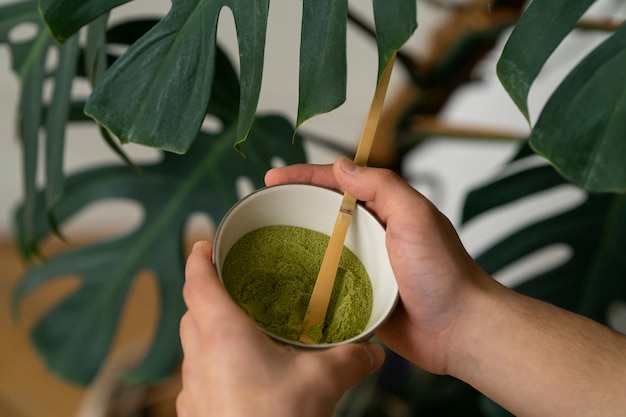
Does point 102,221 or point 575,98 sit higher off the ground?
point 575,98

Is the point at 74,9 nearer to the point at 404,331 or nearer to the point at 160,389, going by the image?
the point at 404,331

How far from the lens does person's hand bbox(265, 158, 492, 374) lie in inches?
22.8

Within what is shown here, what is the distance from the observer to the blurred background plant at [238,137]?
18.8 inches

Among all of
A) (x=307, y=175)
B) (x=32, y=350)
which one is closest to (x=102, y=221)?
(x=32, y=350)

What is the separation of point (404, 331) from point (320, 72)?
32 cm

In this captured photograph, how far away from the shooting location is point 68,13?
516 mm

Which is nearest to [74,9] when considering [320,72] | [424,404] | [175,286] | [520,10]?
[320,72]

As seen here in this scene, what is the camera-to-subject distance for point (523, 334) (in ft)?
1.99

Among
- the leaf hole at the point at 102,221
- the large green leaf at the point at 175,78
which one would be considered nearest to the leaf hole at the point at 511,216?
the leaf hole at the point at 102,221

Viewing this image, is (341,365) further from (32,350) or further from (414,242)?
(32,350)

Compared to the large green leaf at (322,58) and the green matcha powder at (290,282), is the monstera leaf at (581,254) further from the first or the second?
the large green leaf at (322,58)

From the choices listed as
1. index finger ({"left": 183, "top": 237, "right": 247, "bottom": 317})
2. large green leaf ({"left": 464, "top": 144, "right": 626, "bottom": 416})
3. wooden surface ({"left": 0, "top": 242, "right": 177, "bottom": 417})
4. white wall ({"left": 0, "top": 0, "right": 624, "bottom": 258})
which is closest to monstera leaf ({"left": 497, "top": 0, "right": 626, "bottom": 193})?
index finger ({"left": 183, "top": 237, "right": 247, "bottom": 317})

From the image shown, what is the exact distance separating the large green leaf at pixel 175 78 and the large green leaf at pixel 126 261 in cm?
37

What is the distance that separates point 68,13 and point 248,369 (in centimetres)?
31
